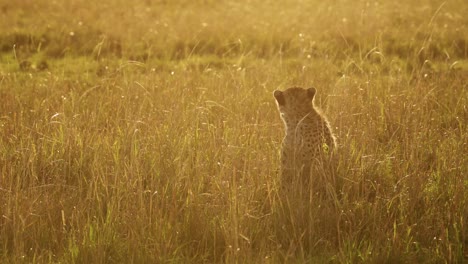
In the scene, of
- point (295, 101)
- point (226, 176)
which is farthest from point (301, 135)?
point (226, 176)

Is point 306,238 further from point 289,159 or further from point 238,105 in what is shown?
point 238,105

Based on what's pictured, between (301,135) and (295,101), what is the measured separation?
0.37 meters

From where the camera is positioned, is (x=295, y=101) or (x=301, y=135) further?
(x=295, y=101)

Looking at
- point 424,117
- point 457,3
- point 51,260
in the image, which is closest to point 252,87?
point 424,117

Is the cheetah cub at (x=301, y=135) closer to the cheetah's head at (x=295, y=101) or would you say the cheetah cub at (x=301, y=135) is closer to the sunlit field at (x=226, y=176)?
the cheetah's head at (x=295, y=101)

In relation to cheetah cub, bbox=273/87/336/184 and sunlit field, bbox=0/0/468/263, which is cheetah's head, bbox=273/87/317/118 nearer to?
cheetah cub, bbox=273/87/336/184

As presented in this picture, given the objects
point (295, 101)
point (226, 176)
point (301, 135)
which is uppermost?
point (295, 101)

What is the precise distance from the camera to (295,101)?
5.31 meters

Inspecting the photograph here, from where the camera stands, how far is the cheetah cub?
4.96m

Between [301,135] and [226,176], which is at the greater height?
[301,135]

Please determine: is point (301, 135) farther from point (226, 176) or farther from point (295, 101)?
point (226, 176)

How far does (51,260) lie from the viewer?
4164mm

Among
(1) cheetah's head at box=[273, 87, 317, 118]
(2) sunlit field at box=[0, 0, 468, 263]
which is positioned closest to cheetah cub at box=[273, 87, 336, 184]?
(1) cheetah's head at box=[273, 87, 317, 118]

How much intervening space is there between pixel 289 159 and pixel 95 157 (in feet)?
4.61
